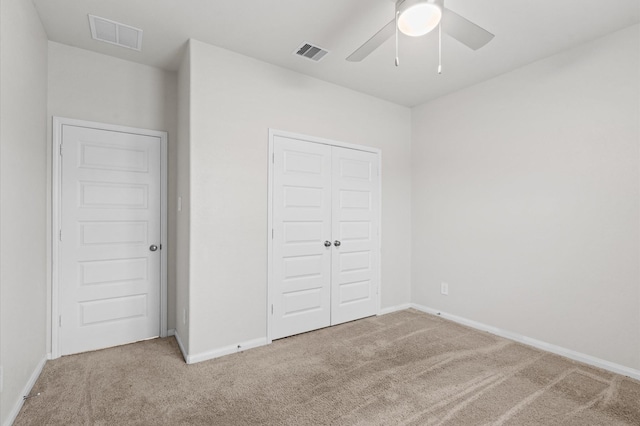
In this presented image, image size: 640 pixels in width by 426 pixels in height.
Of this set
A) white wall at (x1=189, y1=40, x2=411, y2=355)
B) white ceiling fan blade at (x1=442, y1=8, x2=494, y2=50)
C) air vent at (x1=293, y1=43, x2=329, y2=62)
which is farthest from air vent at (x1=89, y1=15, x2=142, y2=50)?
white ceiling fan blade at (x1=442, y1=8, x2=494, y2=50)

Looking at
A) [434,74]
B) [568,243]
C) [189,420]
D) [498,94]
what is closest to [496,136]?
[498,94]

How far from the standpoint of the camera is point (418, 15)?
176 centimetres

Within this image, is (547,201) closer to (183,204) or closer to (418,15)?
(418,15)

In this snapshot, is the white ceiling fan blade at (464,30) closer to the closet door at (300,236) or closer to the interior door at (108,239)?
the closet door at (300,236)

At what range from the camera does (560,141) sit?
9.14 ft

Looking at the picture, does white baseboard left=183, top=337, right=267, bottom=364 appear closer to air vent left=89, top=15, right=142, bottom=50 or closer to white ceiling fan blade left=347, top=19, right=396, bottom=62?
white ceiling fan blade left=347, top=19, right=396, bottom=62

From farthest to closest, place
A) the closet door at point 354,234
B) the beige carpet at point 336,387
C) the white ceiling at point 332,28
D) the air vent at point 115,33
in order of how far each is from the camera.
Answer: the closet door at point 354,234 < the air vent at point 115,33 < the white ceiling at point 332,28 < the beige carpet at point 336,387

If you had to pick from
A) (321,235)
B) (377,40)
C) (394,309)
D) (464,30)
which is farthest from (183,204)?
(394,309)

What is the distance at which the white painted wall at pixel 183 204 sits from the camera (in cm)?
264

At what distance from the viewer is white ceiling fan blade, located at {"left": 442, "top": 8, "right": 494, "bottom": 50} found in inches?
70.5

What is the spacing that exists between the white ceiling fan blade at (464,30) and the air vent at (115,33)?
2361mm

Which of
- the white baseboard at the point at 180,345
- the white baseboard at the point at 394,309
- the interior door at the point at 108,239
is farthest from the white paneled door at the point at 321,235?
the interior door at the point at 108,239

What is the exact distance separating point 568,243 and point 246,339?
122 inches

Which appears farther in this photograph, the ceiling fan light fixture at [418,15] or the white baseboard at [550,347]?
the white baseboard at [550,347]
